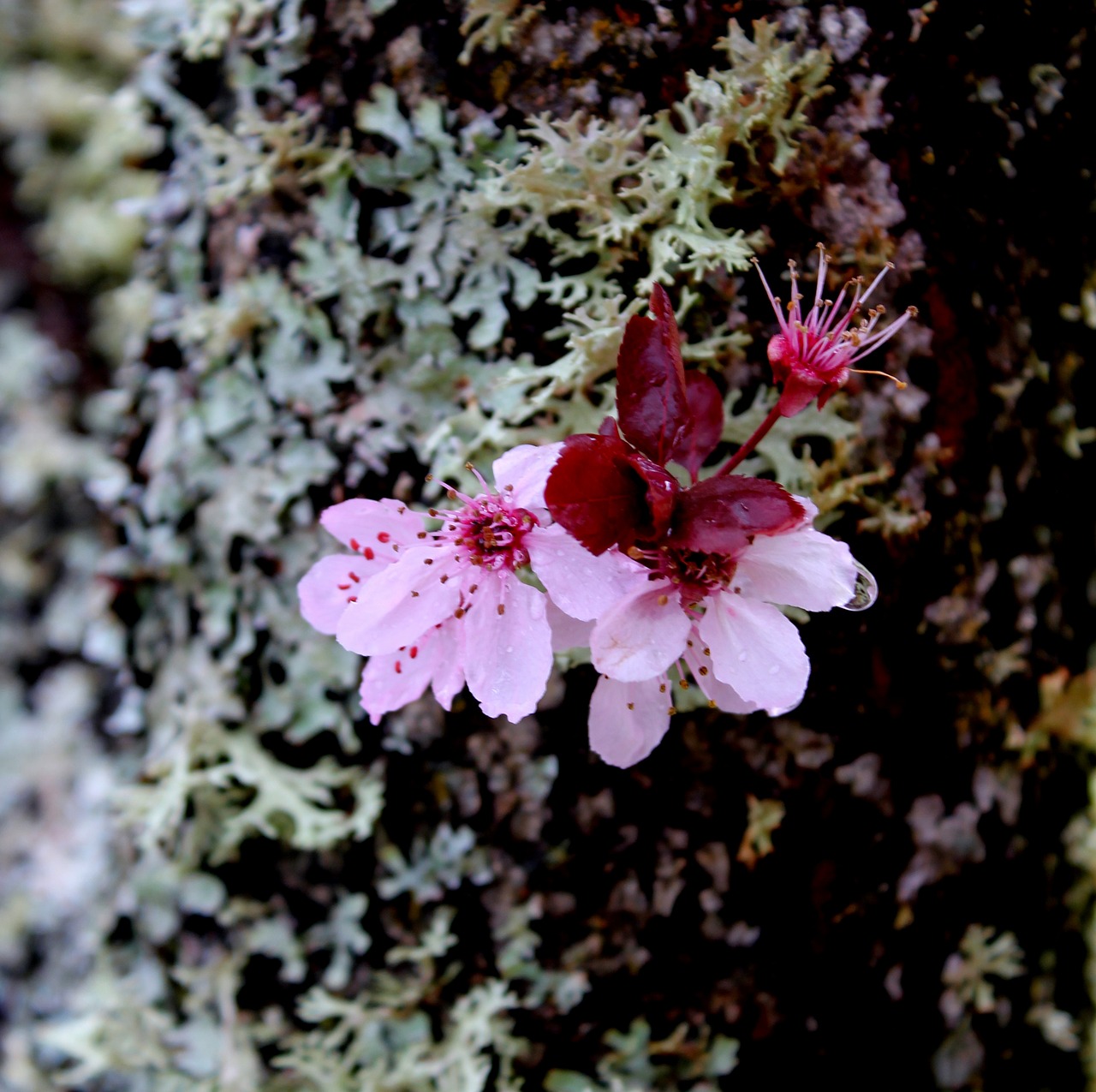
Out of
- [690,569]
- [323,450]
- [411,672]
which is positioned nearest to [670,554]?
[690,569]

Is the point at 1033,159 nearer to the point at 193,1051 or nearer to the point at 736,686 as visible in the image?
the point at 736,686

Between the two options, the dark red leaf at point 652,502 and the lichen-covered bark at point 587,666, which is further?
the lichen-covered bark at point 587,666

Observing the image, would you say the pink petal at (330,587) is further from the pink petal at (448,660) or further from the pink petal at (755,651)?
the pink petal at (755,651)

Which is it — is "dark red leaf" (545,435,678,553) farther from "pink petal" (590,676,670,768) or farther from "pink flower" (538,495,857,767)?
"pink petal" (590,676,670,768)

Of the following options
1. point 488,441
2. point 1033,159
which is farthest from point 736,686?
point 1033,159

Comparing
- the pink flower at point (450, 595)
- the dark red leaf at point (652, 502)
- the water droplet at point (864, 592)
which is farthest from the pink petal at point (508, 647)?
the water droplet at point (864, 592)

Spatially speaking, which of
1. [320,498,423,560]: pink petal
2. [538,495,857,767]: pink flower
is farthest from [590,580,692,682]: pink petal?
[320,498,423,560]: pink petal
